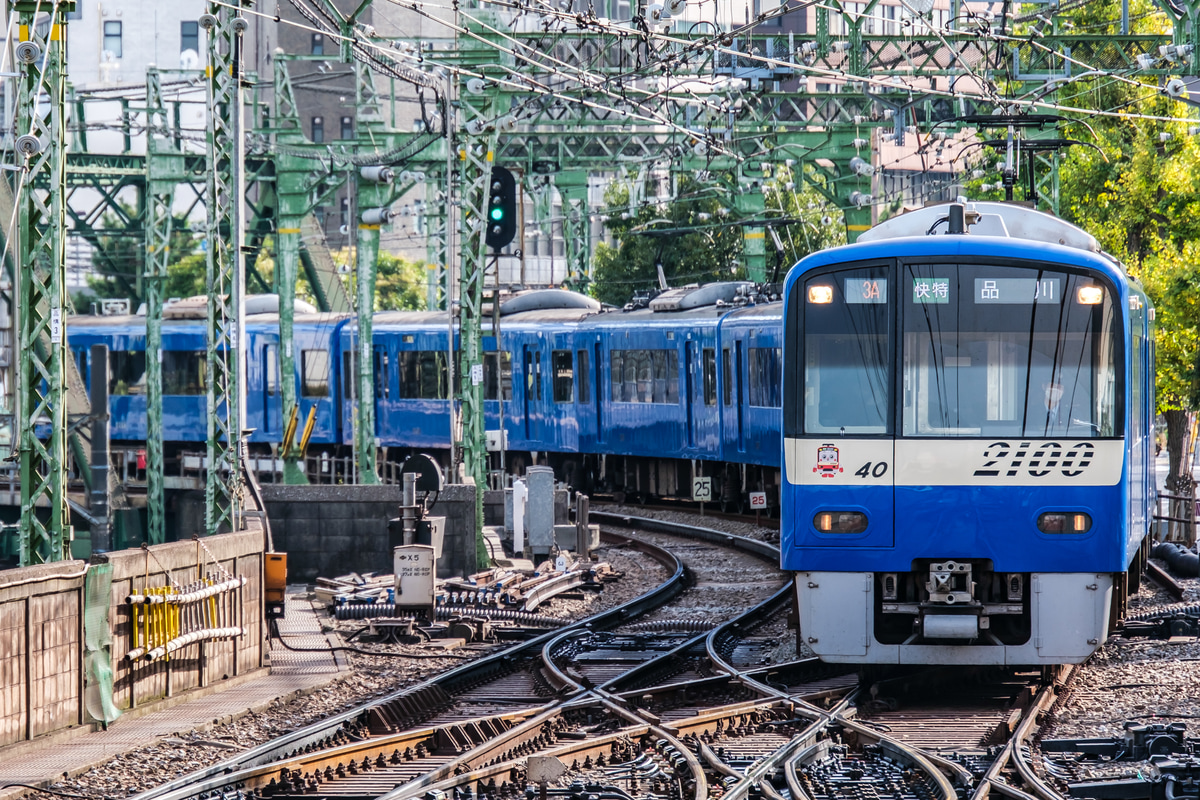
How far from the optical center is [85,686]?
10508mm

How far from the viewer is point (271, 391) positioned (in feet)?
110

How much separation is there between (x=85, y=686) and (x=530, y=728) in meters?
2.73

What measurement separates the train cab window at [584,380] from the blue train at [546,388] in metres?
0.03

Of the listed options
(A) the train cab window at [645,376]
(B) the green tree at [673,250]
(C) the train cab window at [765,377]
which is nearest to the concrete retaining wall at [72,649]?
(C) the train cab window at [765,377]

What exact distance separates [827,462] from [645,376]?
1758cm

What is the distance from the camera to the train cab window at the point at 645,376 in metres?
27.8

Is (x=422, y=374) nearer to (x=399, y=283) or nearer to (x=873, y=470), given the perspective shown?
(x=873, y=470)

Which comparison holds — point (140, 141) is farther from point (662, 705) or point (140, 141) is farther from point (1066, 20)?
point (662, 705)

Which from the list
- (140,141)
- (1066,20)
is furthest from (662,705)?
(140,141)

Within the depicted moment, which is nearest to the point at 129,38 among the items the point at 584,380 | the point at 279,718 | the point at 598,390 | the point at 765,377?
the point at 584,380

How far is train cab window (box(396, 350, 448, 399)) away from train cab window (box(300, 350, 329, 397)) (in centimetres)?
189

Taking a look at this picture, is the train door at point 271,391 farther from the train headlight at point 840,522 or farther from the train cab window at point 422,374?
the train headlight at point 840,522

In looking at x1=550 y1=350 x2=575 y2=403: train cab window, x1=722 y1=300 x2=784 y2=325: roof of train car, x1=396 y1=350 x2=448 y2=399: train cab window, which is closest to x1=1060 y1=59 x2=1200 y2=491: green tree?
x1=722 y1=300 x2=784 y2=325: roof of train car

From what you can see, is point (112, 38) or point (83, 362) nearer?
point (83, 362)
